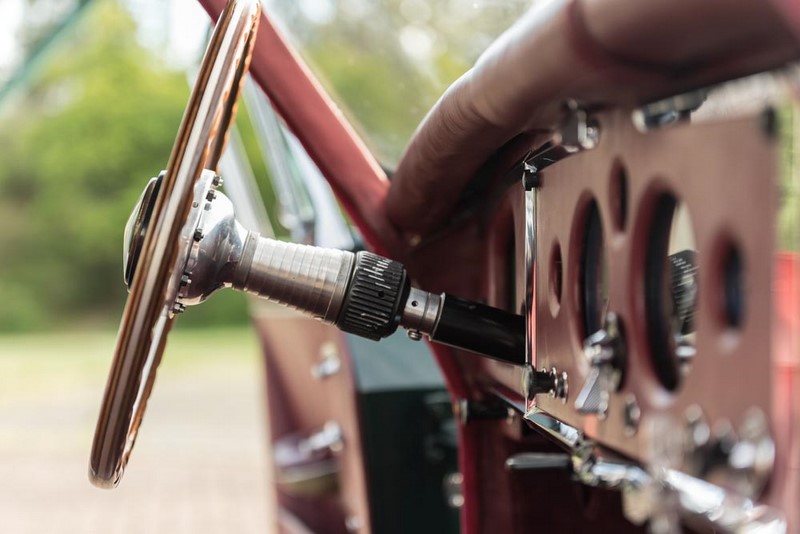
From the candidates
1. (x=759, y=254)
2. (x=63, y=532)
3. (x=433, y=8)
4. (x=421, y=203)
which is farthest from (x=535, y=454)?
(x=63, y=532)

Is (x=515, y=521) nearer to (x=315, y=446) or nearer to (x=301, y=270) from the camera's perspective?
(x=301, y=270)

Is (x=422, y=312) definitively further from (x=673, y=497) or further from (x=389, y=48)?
(x=389, y=48)

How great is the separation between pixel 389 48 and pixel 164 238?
1.10m

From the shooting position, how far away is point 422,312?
0.88 meters

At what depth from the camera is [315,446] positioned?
176 centimetres

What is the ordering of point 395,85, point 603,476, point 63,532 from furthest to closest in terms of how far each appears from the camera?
point 63,532 < point 395,85 < point 603,476

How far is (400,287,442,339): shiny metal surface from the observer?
875mm

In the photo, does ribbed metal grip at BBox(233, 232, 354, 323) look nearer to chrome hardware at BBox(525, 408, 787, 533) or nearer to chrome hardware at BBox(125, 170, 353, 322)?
chrome hardware at BBox(125, 170, 353, 322)

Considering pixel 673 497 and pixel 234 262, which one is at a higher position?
pixel 234 262

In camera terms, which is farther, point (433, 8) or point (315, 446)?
point (315, 446)

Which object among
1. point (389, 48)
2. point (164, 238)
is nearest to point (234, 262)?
point (164, 238)

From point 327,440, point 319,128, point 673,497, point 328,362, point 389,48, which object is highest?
point 389,48

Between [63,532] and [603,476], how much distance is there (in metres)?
3.19

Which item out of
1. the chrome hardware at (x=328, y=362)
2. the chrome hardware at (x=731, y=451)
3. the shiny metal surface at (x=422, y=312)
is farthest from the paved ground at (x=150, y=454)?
the chrome hardware at (x=731, y=451)
